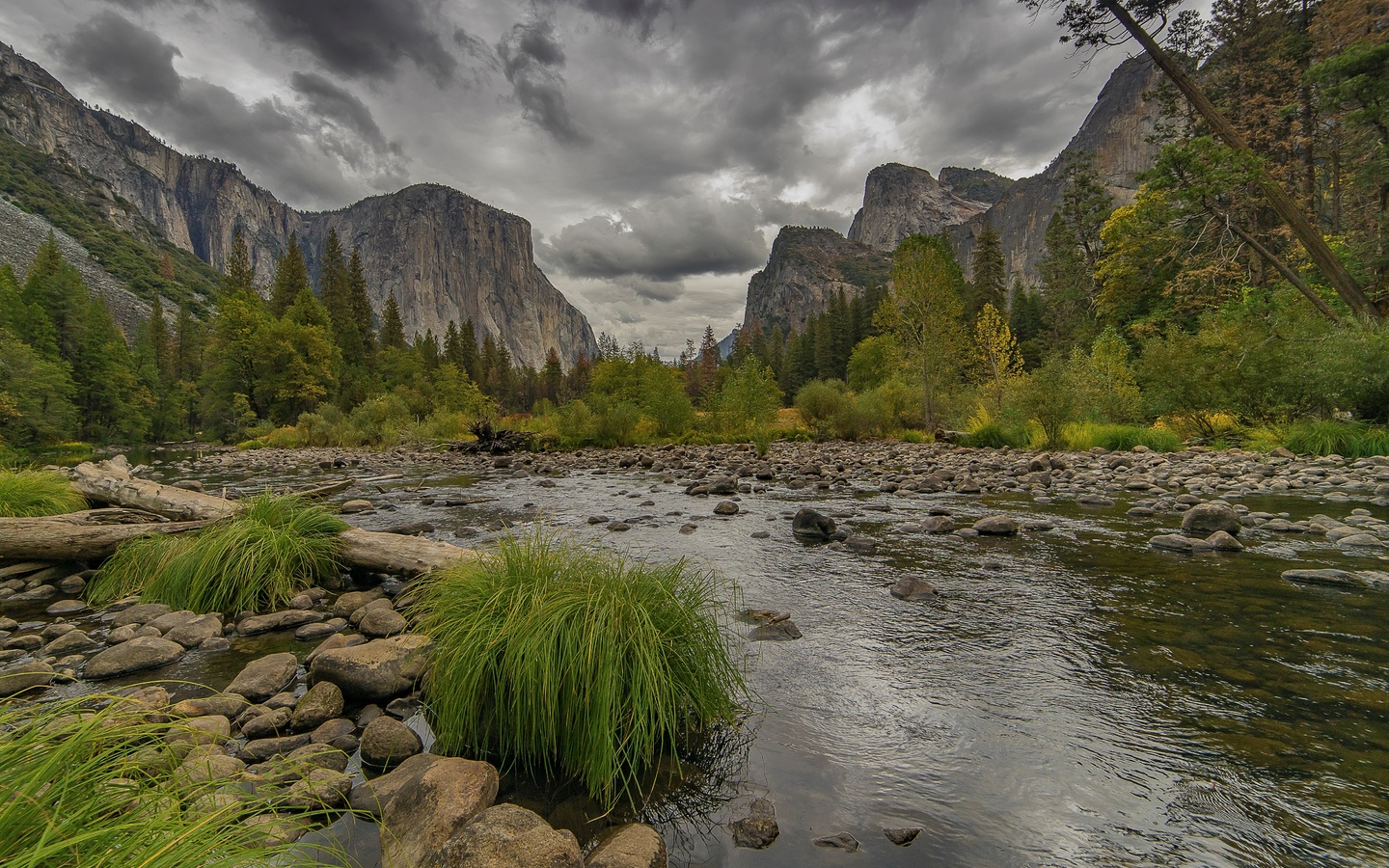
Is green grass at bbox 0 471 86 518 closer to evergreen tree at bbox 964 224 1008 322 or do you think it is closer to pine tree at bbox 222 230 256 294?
pine tree at bbox 222 230 256 294

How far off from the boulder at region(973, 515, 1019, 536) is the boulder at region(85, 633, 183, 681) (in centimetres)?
904

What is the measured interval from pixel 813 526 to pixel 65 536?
910 centimetres

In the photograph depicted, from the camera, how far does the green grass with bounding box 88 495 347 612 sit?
539 centimetres

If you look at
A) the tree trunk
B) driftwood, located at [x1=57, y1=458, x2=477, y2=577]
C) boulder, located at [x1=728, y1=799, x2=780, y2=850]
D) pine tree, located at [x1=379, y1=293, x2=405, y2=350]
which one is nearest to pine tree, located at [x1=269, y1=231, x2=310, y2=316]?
pine tree, located at [x1=379, y1=293, x2=405, y2=350]

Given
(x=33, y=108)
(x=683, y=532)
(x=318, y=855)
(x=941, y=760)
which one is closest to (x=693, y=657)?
(x=941, y=760)

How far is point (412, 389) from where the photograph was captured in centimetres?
5391

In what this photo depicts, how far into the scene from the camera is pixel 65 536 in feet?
20.4

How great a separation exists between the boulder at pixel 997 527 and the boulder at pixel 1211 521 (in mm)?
1942

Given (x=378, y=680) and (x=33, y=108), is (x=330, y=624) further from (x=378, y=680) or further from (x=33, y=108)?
(x=33, y=108)

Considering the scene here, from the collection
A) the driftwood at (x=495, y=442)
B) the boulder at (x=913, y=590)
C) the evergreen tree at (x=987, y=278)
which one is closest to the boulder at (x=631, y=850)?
the boulder at (x=913, y=590)

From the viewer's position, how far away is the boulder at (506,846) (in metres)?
2.04

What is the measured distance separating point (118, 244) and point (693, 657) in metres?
154

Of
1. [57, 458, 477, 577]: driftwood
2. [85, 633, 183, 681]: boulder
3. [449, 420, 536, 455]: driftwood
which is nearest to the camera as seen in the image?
[85, 633, 183, 681]: boulder

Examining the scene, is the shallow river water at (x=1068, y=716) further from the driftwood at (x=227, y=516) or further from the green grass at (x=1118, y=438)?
the green grass at (x=1118, y=438)
